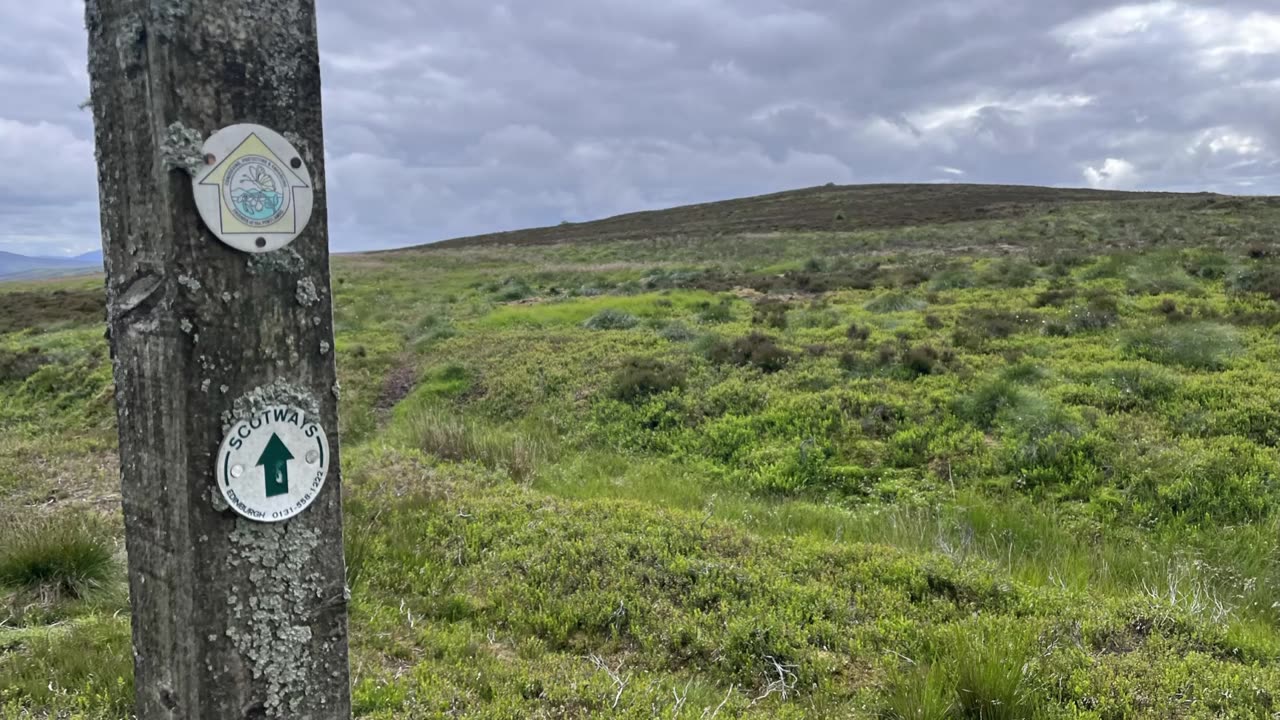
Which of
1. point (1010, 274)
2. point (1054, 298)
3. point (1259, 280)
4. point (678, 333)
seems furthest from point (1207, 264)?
point (678, 333)

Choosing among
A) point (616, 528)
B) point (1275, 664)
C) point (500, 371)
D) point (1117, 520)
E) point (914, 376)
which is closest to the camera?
point (1275, 664)

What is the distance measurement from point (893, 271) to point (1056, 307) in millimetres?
10379

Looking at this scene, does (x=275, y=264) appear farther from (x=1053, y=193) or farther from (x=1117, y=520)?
(x=1053, y=193)

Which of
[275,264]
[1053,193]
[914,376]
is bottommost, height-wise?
[914,376]

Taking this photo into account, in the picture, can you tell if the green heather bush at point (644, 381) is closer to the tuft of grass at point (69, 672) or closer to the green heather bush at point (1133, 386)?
the green heather bush at point (1133, 386)

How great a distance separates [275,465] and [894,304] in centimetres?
1810

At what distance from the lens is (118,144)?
1.96 metres

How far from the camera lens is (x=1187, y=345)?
11.4 m

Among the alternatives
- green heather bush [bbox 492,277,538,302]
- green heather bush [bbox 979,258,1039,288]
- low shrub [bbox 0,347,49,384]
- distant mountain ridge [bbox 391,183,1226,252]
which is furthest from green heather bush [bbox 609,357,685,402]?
distant mountain ridge [bbox 391,183,1226,252]

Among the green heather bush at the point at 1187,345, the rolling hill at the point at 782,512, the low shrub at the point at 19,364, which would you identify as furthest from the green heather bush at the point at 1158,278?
the low shrub at the point at 19,364

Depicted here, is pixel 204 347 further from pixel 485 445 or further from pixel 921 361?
pixel 921 361

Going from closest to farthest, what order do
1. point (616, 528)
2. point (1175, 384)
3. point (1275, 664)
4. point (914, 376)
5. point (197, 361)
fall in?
point (197, 361) → point (1275, 664) → point (616, 528) → point (1175, 384) → point (914, 376)

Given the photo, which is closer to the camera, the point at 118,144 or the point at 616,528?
the point at 118,144

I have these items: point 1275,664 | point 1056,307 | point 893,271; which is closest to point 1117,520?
point 1275,664
